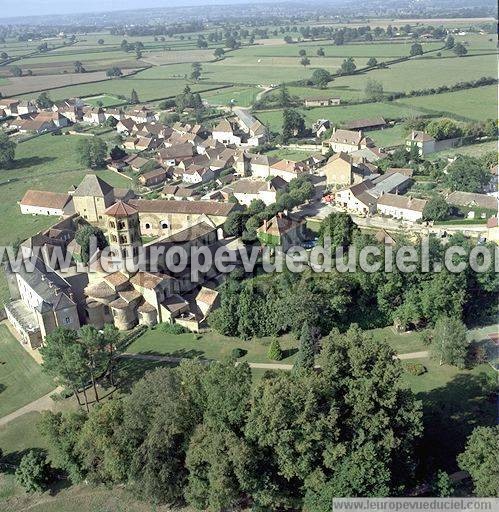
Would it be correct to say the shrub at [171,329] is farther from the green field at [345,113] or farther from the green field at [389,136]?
the green field at [345,113]

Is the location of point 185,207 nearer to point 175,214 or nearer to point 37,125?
point 175,214

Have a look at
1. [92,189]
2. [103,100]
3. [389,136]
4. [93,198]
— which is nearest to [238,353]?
[93,198]

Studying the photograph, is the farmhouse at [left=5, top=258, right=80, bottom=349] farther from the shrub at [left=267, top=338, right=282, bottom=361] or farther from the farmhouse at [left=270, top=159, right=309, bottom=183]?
the farmhouse at [left=270, top=159, right=309, bottom=183]

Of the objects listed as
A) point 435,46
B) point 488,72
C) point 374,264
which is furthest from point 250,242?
point 435,46

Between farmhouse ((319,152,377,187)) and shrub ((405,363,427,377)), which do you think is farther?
farmhouse ((319,152,377,187))

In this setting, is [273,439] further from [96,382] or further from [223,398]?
[96,382]

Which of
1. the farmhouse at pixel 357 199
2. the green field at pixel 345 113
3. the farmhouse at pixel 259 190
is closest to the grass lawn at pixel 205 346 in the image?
the farmhouse at pixel 357 199

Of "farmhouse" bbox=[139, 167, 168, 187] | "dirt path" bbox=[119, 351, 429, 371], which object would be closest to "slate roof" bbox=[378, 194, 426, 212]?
"dirt path" bbox=[119, 351, 429, 371]
